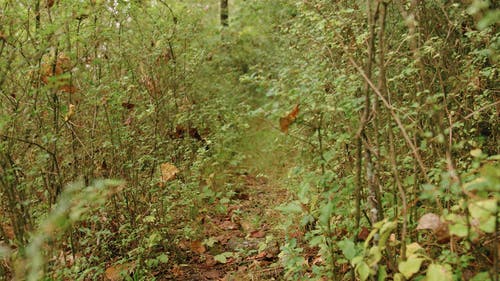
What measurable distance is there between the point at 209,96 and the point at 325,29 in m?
3.00

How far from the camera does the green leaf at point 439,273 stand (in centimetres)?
189

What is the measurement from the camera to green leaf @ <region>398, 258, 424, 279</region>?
196cm

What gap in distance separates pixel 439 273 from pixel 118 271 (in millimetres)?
2433

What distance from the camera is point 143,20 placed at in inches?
197

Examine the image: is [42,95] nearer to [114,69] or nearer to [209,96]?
[114,69]

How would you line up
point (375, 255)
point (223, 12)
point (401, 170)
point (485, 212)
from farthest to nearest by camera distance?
point (223, 12) < point (401, 170) < point (375, 255) < point (485, 212)

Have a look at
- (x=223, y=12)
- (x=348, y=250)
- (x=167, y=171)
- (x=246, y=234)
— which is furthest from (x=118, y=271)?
(x=223, y=12)

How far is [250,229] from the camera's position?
169 inches

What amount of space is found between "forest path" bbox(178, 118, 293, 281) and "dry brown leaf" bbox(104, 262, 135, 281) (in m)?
0.53

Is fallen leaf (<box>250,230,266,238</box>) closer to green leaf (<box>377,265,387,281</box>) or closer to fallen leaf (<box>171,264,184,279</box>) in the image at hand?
fallen leaf (<box>171,264,184,279</box>)

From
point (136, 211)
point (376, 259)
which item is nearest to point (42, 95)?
point (136, 211)

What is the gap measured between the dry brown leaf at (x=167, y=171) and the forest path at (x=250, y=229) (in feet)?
2.13

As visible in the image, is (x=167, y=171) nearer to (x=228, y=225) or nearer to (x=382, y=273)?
(x=228, y=225)

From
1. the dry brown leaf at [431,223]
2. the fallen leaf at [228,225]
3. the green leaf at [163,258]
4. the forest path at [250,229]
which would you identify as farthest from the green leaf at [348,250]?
the fallen leaf at [228,225]
